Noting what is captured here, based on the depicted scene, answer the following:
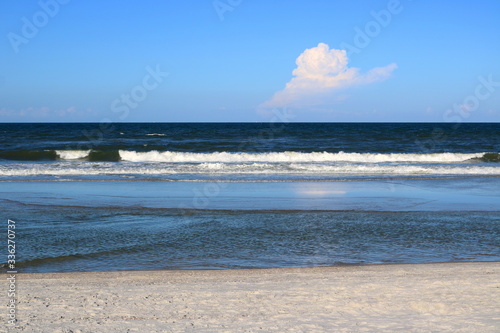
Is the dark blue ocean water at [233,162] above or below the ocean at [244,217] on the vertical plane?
above

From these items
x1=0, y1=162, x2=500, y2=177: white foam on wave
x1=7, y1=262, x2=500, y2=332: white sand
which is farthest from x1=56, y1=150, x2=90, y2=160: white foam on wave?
x1=7, y1=262, x2=500, y2=332: white sand

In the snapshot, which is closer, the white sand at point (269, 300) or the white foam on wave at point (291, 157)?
the white sand at point (269, 300)

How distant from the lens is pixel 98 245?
8.89 metres

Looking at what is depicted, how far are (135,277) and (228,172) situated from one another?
1696cm

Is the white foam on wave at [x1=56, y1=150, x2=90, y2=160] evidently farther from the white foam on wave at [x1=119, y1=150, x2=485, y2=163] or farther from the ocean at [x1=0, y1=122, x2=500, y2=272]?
the ocean at [x1=0, y1=122, x2=500, y2=272]

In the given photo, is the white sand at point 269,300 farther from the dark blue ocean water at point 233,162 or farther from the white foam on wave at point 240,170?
the white foam on wave at point 240,170

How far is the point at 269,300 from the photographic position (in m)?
5.82

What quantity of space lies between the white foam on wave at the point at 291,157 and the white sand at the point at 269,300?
24935 mm

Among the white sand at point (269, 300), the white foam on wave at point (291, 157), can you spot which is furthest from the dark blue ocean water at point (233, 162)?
the white sand at point (269, 300)

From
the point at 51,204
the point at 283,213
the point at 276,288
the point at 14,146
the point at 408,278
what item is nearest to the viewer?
the point at 276,288

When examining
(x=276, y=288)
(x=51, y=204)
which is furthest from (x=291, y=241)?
(x=51, y=204)

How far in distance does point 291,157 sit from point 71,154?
50.8 ft

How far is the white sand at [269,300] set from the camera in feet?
16.4

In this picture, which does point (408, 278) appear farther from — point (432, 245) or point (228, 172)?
point (228, 172)
